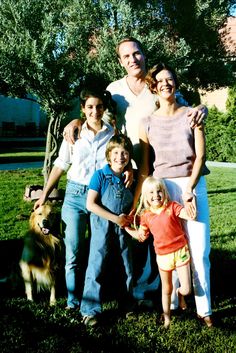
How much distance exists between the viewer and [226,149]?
1766 centimetres

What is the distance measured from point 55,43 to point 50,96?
1.11 metres

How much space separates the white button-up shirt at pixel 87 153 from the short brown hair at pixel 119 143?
18 centimetres

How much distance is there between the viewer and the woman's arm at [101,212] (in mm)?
3467

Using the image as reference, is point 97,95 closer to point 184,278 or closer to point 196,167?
point 196,167

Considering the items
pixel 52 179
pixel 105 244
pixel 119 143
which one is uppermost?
pixel 119 143

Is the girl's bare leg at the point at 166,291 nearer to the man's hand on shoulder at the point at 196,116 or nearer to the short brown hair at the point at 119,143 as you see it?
the short brown hair at the point at 119,143

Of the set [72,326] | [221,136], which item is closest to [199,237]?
[72,326]

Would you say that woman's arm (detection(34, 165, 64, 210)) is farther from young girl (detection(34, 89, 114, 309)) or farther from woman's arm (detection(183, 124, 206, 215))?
woman's arm (detection(183, 124, 206, 215))

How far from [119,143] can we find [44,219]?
1.11 m

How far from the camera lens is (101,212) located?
3.47m

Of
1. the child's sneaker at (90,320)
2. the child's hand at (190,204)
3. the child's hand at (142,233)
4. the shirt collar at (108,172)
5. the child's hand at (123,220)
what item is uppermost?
the shirt collar at (108,172)

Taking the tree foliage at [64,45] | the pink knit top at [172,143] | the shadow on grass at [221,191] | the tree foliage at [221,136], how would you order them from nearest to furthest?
the pink knit top at [172,143] < the tree foliage at [64,45] < the shadow on grass at [221,191] < the tree foliage at [221,136]

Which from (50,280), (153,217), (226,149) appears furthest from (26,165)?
(153,217)

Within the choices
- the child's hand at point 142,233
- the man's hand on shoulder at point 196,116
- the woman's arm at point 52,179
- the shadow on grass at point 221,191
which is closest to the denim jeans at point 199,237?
the child's hand at point 142,233
